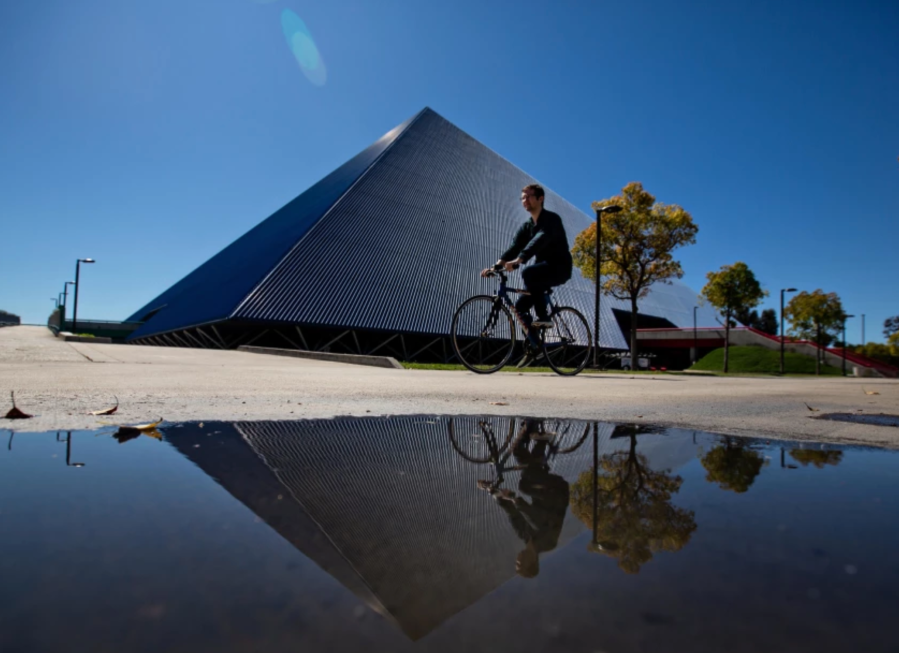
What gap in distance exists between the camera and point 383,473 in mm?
1434

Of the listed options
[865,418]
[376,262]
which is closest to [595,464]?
[865,418]

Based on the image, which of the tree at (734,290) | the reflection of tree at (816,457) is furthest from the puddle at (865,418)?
the tree at (734,290)

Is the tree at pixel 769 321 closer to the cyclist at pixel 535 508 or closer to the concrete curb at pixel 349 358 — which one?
the concrete curb at pixel 349 358

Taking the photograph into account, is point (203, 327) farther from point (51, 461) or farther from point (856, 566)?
point (856, 566)

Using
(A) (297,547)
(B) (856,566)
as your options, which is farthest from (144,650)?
(B) (856,566)

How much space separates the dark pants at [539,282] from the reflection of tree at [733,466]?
418cm

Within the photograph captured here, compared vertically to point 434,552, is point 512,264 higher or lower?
higher

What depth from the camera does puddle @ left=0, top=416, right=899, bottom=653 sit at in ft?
2.01

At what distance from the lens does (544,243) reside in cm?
591

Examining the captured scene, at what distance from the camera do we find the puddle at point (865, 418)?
2777 mm

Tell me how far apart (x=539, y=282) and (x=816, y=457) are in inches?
175

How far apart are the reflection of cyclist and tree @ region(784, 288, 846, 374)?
1860 inches

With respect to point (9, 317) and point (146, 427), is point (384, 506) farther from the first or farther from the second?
point (9, 317)

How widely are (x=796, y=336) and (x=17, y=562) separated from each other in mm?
51789
